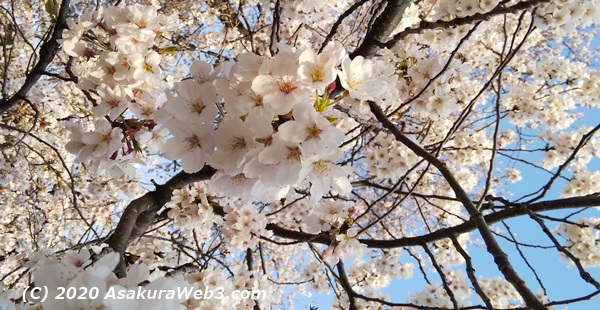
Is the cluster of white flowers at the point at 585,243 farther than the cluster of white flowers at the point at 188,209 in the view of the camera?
Yes

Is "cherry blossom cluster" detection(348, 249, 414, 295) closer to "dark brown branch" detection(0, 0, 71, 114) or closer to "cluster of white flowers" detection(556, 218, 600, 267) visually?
"cluster of white flowers" detection(556, 218, 600, 267)

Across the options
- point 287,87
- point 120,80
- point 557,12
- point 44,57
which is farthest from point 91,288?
point 557,12

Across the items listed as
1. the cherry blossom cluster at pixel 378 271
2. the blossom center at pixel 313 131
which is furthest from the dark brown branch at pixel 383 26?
the cherry blossom cluster at pixel 378 271

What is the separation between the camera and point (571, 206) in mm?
1540

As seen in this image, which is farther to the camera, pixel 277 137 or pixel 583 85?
pixel 583 85

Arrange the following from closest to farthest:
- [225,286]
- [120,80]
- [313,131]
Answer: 1. [313,131]
2. [120,80]
3. [225,286]

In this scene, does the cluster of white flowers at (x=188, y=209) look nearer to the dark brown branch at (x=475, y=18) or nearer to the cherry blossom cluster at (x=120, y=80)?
the cherry blossom cluster at (x=120, y=80)

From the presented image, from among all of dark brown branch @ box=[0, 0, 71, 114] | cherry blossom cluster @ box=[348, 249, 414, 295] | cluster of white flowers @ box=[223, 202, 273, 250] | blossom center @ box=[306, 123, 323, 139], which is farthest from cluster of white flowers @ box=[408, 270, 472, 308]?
dark brown branch @ box=[0, 0, 71, 114]

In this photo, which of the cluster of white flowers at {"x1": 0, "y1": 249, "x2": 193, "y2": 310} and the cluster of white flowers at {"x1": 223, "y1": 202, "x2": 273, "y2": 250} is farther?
the cluster of white flowers at {"x1": 223, "y1": 202, "x2": 273, "y2": 250}

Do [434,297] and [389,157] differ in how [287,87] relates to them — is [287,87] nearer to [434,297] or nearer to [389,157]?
[389,157]

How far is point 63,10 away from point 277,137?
1.64 meters

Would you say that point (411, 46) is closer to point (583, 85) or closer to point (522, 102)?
point (522, 102)

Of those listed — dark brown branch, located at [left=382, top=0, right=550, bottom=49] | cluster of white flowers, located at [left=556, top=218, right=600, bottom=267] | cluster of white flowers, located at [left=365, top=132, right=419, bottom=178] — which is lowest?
cluster of white flowers, located at [left=556, top=218, right=600, bottom=267]

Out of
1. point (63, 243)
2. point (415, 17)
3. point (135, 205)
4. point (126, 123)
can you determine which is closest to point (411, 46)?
point (415, 17)
